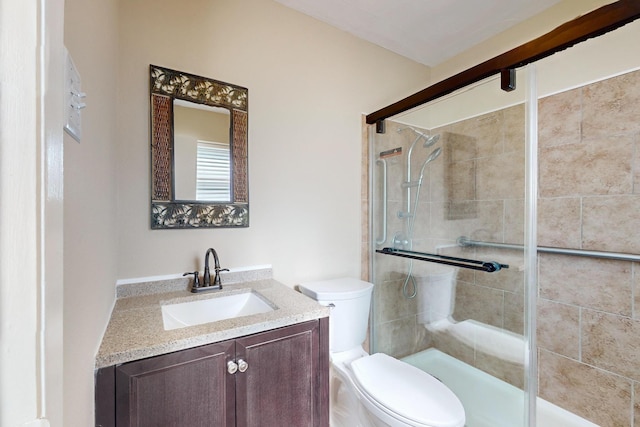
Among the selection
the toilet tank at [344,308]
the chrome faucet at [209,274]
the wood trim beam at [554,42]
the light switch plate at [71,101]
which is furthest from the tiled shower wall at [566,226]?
the light switch plate at [71,101]

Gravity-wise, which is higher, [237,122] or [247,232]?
[237,122]

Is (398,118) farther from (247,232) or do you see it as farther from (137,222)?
(137,222)

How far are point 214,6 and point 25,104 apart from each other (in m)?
1.58

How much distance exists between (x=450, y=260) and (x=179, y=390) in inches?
60.3

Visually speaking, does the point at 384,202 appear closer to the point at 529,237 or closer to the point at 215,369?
the point at 529,237

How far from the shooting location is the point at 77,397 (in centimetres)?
57

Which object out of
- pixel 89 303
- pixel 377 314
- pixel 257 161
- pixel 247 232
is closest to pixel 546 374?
pixel 377 314

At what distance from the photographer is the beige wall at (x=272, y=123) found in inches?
50.6

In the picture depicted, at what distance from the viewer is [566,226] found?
1.62 m

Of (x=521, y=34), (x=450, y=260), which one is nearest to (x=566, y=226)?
(x=450, y=260)

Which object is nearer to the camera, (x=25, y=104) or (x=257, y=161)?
(x=25, y=104)

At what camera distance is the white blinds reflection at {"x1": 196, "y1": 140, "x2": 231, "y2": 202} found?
143 cm

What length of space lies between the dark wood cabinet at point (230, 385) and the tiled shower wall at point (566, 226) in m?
1.08

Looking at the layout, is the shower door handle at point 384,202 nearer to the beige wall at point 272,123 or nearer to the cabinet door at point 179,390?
the beige wall at point 272,123
